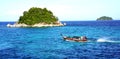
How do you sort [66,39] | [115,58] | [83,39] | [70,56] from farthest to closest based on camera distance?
[66,39] → [83,39] → [70,56] → [115,58]

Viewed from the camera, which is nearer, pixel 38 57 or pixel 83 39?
pixel 38 57

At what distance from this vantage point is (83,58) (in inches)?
1971

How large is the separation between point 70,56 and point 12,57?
11195mm

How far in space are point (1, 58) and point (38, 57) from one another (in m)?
6.95

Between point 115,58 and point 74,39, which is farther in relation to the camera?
point 74,39

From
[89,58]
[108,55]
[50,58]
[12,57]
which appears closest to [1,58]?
[12,57]

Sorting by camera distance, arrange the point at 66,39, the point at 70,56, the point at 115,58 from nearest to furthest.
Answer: the point at 115,58, the point at 70,56, the point at 66,39

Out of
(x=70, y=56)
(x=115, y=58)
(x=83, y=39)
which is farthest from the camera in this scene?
(x=83, y=39)

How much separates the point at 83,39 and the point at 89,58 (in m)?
27.3

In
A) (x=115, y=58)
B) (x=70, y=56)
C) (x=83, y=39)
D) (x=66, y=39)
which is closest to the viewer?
(x=115, y=58)

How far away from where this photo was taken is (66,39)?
82.5m

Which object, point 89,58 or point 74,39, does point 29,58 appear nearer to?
point 89,58

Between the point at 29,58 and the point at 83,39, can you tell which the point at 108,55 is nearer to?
the point at 29,58

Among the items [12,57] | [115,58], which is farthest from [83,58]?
[12,57]
